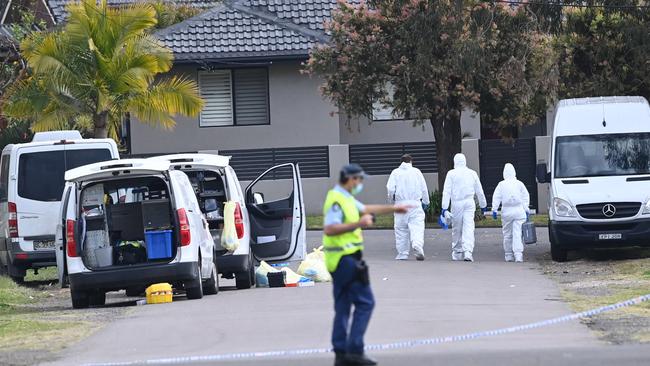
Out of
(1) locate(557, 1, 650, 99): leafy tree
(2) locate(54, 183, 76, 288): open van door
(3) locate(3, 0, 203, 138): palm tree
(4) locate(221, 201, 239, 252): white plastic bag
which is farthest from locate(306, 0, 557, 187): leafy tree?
(2) locate(54, 183, 76, 288): open van door

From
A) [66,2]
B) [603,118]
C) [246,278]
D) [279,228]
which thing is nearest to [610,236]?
[603,118]

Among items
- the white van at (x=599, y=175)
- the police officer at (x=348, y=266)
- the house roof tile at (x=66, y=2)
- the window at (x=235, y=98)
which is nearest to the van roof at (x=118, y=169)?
the police officer at (x=348, y=266)

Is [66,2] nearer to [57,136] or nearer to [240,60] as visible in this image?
[240,60]

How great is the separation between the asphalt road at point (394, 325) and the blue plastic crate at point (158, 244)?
693mm

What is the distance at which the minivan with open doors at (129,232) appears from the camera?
54.0ft

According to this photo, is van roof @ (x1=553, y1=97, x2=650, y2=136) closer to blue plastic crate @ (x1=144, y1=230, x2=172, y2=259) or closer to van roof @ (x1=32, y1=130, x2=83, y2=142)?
van roof @ (x1=32, y1=130, x2=83, y2=142)

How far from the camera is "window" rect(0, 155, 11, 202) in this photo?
21.6m

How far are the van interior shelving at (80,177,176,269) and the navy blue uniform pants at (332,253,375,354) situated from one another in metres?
6.34

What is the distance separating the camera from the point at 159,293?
1681cm

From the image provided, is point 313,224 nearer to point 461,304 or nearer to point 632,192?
point 632,192

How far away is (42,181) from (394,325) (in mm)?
9214

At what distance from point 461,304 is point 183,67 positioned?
21795mm

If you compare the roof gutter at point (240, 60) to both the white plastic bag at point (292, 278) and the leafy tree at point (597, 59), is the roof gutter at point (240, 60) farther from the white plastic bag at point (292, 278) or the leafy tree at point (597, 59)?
the white plastic bag at point (292, 278)

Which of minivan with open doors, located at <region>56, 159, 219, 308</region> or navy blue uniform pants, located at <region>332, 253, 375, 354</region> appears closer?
navy blue uniform pants, located at <region>332, 253, 375, 354</region>
